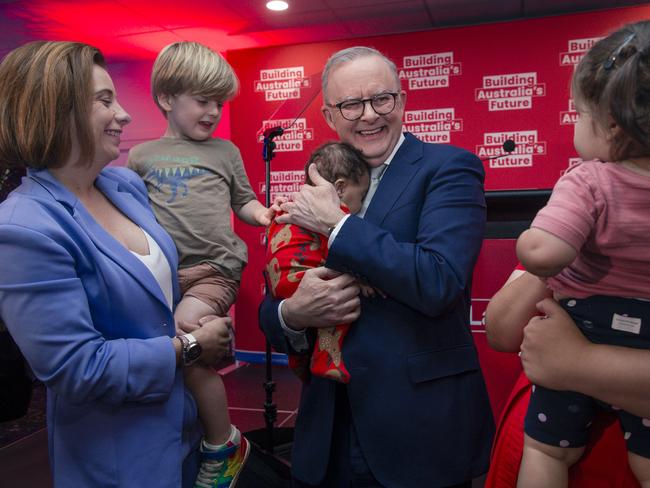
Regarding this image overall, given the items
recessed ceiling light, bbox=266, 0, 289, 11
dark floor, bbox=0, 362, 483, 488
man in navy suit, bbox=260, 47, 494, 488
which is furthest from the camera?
recessed ceiling light, bbox=266, 0, 289, 11

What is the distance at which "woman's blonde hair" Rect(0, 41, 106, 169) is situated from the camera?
51.1 inches

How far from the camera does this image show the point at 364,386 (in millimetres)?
1429

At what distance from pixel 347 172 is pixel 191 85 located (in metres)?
0.96

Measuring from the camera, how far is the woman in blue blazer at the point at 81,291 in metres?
1.21

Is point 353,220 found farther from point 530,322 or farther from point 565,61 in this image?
point 565,61

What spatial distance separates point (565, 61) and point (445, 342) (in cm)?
489

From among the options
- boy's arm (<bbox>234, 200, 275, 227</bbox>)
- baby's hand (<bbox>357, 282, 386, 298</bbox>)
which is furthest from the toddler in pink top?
boy's arm (<bbox>234, 200, 275, 227</bbox>)

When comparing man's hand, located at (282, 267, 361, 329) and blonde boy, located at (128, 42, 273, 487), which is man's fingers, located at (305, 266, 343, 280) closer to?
man's hand, located at (282, 267, 361, 329)

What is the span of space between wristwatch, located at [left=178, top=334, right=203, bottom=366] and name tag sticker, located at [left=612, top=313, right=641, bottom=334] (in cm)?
99

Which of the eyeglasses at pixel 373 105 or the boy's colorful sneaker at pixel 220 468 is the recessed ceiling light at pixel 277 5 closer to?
the eyeglasses at pixel 373 105

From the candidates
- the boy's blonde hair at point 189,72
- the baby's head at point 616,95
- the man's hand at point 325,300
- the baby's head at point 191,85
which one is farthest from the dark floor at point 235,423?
the baby's head at point 616,95

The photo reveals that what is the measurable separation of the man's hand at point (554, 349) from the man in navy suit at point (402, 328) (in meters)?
0.23

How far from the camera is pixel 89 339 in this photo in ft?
4.09

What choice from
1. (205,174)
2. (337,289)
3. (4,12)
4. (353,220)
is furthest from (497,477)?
(4,12)
